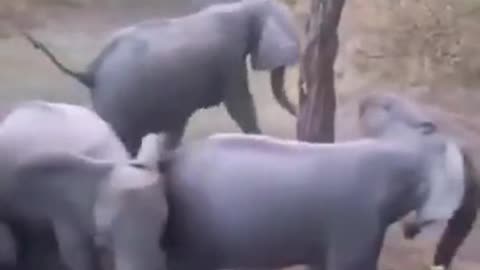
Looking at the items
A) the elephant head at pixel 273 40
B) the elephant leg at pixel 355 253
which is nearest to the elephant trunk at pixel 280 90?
the elephant head at pixel 273 40

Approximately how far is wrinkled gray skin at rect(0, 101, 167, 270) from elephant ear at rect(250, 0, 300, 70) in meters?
0.21

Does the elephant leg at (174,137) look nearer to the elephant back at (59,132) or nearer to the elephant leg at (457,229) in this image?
the elephant back at (59,132)

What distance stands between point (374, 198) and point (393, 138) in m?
0.05

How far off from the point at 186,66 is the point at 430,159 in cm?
28

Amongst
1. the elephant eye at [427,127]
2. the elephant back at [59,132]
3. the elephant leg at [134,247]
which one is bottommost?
the elephant leg at [134,247]

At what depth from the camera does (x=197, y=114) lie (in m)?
1.04

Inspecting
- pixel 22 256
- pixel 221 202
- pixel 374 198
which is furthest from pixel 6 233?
pixel 374 198

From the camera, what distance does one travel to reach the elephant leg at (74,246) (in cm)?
79

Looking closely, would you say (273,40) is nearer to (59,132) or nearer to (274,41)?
(274,41)

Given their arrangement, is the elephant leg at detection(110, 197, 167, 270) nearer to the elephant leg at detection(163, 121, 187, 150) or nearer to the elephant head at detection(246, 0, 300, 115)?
the elephant leg at detection(163, 121, 187, 150)

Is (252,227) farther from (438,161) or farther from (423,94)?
(423,94)

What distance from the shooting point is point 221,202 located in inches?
32.0

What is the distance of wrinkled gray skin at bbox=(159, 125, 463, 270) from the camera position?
31.9 inches

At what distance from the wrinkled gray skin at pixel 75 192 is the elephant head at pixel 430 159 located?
0.61 ft
